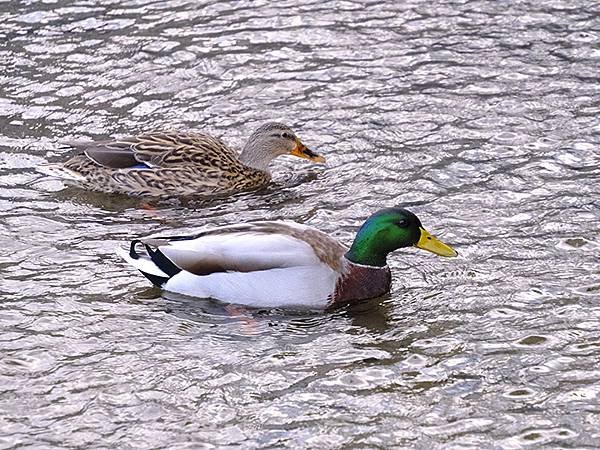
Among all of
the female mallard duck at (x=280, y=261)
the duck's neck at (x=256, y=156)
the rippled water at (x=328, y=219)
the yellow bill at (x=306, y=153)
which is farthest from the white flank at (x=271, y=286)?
the duck's neck at (x=256, y=156)

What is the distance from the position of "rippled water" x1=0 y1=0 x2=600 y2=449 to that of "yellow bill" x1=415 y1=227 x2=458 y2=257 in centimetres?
20

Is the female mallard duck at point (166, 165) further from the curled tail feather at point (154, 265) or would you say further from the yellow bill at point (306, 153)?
the curled tail feather at point (154, 265)

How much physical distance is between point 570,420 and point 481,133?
443 cm

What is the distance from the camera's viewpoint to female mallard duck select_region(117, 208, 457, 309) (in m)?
8.23

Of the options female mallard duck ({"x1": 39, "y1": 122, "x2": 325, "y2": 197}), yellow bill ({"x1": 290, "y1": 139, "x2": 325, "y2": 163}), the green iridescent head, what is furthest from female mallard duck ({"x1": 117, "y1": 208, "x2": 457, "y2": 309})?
yellow bill ({"x1": 290, "y1": 139, "x2": 325, "y2": 163})

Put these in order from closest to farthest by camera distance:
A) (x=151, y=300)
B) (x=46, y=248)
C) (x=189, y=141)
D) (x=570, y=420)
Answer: (x=570, y=420) < (x=151, y=300) < (x=46, y=248) < (x=189, y=141)

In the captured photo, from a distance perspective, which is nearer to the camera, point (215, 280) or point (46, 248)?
point (215, 280)

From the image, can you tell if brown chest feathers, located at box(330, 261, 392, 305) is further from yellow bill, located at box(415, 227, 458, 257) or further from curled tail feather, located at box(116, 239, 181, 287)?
curled tail feather, located at box(116, 239, 181, 287)

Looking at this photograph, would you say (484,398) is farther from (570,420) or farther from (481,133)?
(481,133)

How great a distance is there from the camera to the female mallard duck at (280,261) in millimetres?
8227

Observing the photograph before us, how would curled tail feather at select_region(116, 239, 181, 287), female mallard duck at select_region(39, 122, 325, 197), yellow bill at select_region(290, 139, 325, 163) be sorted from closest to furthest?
1. curled tail feather at select_region(116, 239, 181, 287)
2. female mallard duck at select_region(39, 122, 325, 197)
3. yellow bill at select_region(290, 139, 325, 163)

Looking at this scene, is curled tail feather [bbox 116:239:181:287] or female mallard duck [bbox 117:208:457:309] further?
curled tail feather [bbox 116:239:181:287]

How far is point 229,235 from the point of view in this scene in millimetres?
8359

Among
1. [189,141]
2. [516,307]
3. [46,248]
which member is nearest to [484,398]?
[516,307]
